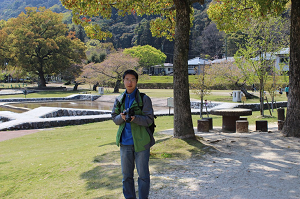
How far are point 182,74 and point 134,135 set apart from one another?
3946 millimetres

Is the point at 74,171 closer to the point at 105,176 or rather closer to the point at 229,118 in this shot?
the point at 105,176

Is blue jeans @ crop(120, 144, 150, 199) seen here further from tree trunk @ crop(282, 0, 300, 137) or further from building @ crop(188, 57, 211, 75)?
building @ crop(188, 57, 211, 75)

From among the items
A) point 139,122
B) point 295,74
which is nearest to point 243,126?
point 295,74

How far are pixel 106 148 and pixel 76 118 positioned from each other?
28.5ft

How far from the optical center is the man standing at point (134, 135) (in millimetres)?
3803

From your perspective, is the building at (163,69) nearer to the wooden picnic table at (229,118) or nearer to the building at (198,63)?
the building at (198,63)

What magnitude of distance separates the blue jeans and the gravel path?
49 cm

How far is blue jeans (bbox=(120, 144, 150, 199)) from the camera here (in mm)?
3838

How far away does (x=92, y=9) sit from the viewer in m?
8.97

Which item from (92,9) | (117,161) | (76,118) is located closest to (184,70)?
(117,161)

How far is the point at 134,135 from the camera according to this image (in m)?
3.82

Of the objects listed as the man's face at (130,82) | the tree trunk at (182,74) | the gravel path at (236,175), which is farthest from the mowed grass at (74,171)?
the man's face at (130,82)

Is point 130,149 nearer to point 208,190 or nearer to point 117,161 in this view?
point 208,190

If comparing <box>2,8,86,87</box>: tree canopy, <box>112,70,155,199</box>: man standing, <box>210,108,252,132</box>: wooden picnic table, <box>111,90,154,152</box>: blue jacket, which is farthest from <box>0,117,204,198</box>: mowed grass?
<box>2,8,86,87</box>: tree canopy
